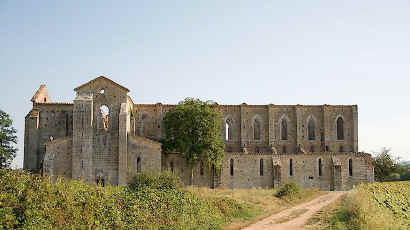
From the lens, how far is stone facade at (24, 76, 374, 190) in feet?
134

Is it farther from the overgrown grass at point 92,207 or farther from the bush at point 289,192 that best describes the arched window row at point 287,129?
the overgrown grass at point 92,207

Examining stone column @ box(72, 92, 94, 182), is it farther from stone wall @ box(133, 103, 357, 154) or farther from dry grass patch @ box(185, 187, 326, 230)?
stone wall @ box(133, 103, 357, 154)

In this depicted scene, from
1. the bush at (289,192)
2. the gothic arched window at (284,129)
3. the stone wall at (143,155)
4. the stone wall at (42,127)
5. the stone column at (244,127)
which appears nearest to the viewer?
the bush at (289,192)

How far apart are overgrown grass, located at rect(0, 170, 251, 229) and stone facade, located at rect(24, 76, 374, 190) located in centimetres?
1891

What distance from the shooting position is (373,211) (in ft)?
71.6

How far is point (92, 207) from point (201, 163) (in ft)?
102

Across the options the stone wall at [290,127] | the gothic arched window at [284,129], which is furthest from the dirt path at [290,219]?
the gothic arched window at [284,129]

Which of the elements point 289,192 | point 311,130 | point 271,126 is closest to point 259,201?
point 289,192

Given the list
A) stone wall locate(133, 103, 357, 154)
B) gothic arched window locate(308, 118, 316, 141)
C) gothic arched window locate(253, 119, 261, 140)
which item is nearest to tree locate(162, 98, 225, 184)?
stone wall locate(133, 103, 357, 154)

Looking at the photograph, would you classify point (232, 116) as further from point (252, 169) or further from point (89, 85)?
point (89, 85)

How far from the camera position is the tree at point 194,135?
42.8m

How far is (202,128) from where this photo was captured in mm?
43031

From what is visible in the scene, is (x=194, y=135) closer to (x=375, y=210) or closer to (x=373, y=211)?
(x=375, y=210)

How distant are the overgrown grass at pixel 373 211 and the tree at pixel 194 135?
52.7 ft
